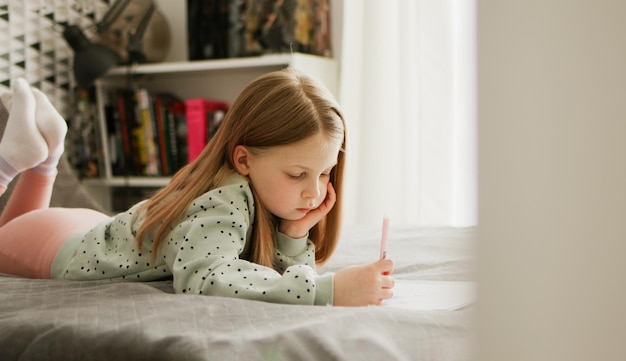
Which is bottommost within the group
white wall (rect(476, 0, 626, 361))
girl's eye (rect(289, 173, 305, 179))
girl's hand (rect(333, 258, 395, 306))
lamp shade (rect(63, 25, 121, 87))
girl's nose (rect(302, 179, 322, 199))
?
girl's hand (rect(333, 258, 395, 306))

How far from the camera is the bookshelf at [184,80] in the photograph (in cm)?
264

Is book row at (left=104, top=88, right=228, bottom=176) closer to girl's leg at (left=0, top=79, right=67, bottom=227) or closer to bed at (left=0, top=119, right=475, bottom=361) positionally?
girl's leg at (left=0, top=79, right=67, bottom=227)

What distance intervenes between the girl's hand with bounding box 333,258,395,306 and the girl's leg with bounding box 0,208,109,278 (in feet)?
1.92

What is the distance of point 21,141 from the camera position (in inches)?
56.8

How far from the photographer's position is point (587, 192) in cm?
37

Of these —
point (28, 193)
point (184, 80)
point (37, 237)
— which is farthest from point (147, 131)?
point (37, 237)

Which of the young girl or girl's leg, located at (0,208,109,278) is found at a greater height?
the young girl

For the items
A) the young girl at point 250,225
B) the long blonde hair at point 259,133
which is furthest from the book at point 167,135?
the long blonde hair at point 259,133

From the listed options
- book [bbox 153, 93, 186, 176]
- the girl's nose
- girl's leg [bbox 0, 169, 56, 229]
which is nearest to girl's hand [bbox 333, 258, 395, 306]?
the girl's nose

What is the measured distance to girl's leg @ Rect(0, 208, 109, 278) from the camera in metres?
1.28

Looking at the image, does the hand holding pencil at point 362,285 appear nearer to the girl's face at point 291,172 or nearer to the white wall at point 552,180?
the girl's face at point 291,172

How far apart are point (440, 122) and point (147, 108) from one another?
3.76ft

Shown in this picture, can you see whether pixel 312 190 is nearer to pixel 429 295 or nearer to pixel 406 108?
pixel 429 295

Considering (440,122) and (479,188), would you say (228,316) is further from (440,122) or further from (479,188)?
(440,122)
